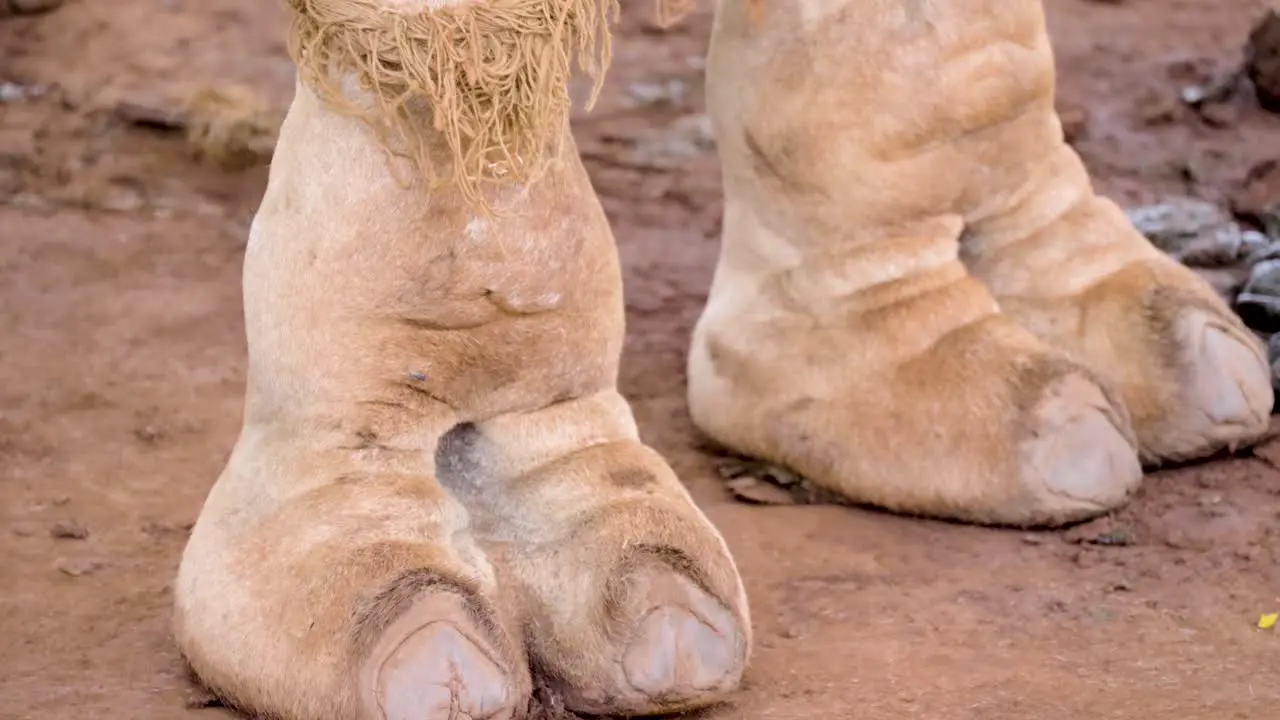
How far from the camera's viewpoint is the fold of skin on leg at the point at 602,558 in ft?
4.26

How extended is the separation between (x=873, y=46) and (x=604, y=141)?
1.38 metres

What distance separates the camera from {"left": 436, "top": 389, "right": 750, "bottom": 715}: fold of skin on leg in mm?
1300

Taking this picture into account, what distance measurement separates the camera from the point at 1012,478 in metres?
1.67

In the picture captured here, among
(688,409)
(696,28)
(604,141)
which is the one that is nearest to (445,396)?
(688,409)

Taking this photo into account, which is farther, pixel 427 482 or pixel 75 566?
pixel 75 566

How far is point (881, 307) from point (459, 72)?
0.63 metres

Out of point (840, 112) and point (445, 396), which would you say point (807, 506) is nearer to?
point (840, 112)

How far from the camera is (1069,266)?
1.85 meters

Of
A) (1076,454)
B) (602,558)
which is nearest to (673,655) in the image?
(602,558)

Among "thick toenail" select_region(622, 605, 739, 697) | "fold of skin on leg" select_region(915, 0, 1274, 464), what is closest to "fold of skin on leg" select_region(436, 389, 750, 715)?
"thick toenail" select_region(622, 605, 739, 697)

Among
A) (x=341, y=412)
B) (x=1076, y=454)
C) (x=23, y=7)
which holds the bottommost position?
(x=23, y=7)

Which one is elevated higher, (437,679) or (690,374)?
(437,679)

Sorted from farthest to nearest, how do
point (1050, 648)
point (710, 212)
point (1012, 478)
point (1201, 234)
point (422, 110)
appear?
1. point (710, 212)
2. point (1201, 234)
3. point (1012, 478)
4. point (1050, 648)
5. point (422, 110)

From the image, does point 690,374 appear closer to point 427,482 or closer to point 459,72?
point 427,482
